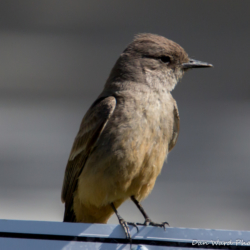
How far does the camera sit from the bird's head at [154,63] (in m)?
3.74

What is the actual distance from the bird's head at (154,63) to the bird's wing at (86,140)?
40 cm

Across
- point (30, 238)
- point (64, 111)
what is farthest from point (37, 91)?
point (30, 238)

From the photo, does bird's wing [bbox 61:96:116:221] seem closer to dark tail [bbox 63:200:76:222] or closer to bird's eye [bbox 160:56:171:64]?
dark tail [bbox 63:200:76:222]

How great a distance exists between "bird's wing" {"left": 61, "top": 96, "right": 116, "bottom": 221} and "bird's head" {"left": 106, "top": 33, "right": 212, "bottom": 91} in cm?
40

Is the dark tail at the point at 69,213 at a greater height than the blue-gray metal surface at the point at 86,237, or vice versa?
the blue-gray metal surface at the point at 86,237

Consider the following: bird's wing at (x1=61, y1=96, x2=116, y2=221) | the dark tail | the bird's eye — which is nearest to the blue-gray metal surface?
bird's wing at (x1=61, y1=96, x2=116, y2=221)

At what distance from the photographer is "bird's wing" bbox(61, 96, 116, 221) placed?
3.40 metres

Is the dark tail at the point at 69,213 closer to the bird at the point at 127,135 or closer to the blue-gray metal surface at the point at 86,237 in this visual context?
the bird at the point at 127,135

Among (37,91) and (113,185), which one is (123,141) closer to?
(113,185)

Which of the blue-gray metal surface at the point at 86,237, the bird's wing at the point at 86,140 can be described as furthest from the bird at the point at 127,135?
the blue-gray metal surface at the point at 86,237

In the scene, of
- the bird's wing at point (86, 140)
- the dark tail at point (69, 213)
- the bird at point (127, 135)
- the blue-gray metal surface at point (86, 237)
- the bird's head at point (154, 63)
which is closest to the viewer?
the blue-gray metal surface at point (86, 237)

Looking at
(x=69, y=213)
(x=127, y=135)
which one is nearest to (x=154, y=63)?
(x=127, y=135)

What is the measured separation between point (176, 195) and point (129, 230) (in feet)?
9.40

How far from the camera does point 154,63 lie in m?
3.79
